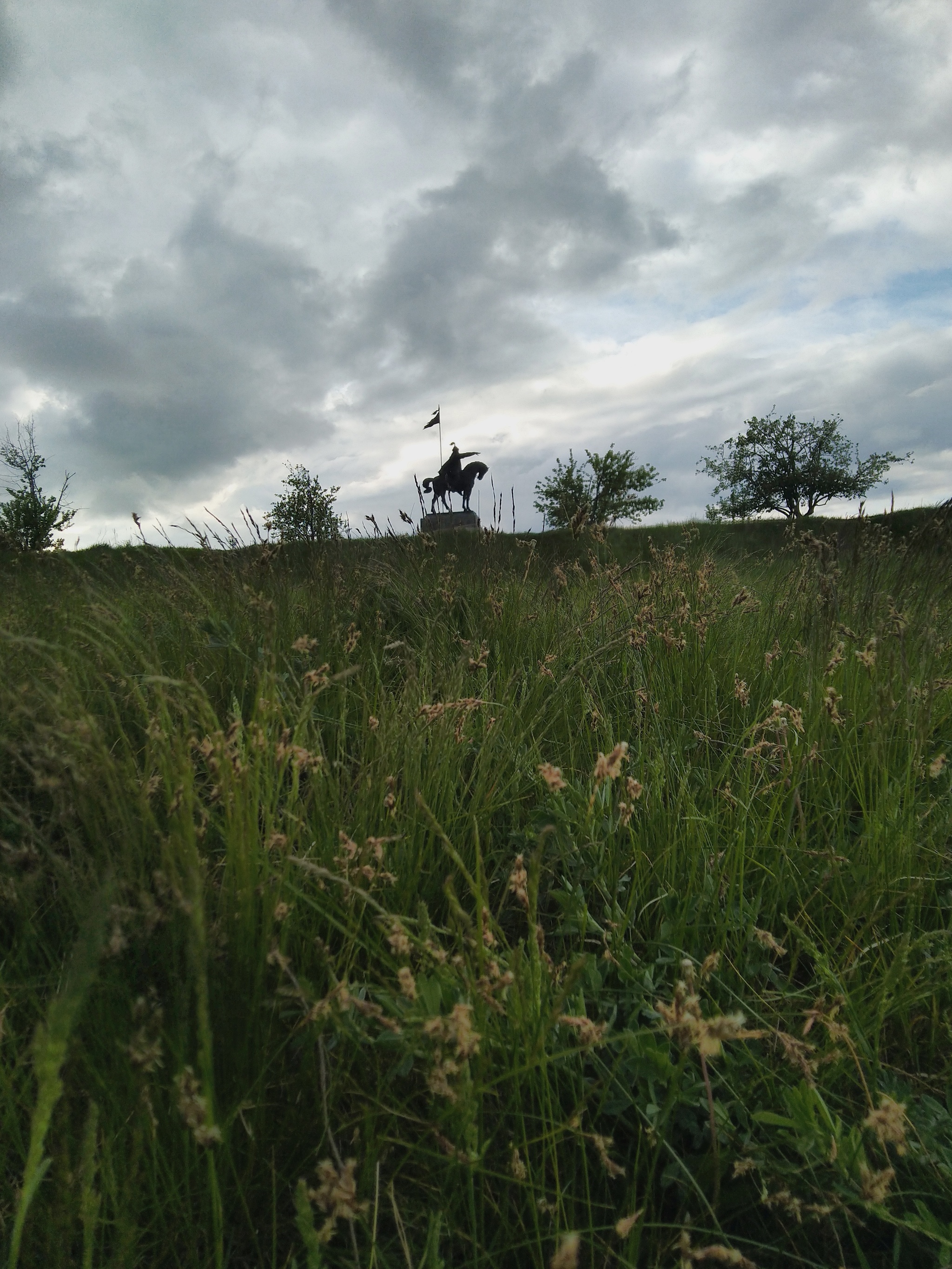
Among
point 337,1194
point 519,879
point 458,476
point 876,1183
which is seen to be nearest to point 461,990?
point 519,879

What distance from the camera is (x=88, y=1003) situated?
109 cm

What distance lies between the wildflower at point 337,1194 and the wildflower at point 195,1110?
0.13 m

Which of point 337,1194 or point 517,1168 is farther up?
point 337,1194

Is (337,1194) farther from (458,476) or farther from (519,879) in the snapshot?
(458,476)

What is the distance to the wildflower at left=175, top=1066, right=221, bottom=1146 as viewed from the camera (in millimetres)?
736

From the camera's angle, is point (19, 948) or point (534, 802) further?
point (534, 802)

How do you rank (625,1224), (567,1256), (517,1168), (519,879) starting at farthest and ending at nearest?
(519,879)
(517,1168)
(625,1224)
(567,1256)

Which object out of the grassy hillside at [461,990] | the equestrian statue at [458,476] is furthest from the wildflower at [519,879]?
the equestrian statue at [458,476]

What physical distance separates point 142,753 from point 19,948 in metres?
0.68

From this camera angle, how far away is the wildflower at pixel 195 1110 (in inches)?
29.0

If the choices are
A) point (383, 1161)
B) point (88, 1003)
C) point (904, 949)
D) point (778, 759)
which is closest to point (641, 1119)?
point (383, 1161)

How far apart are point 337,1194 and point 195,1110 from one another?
0.62ft

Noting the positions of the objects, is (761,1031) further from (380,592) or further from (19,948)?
(380,592)

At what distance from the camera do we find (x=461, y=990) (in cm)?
115
